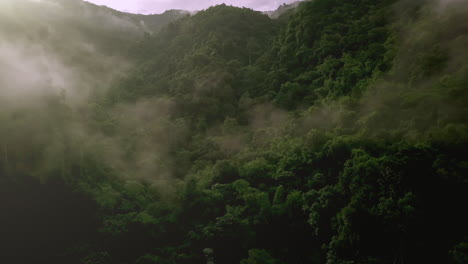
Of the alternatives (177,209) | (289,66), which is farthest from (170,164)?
(289,66)

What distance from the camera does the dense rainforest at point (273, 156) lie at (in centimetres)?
1362

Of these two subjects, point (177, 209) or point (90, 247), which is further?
point (177, 209)

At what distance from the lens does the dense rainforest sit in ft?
44.7

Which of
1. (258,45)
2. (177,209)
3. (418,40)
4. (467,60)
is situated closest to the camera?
(467,60)

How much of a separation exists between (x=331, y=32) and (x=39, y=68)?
23.1 m

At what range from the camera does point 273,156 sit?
71.9 ft

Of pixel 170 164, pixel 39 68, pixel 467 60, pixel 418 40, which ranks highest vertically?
pixel 39 68

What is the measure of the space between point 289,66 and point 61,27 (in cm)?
3161

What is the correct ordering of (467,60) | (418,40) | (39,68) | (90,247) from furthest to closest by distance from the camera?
1. (39,68)
2. (418,40)
3. (90,247)
4. (467,60)

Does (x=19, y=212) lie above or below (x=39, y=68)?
below

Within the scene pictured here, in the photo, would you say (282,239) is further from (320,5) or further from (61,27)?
(61,27)

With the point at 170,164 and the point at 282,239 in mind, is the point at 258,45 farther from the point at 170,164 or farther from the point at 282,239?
the point at 282,239

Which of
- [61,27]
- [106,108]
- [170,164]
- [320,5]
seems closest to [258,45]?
[320,5]

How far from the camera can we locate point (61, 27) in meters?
46.8
